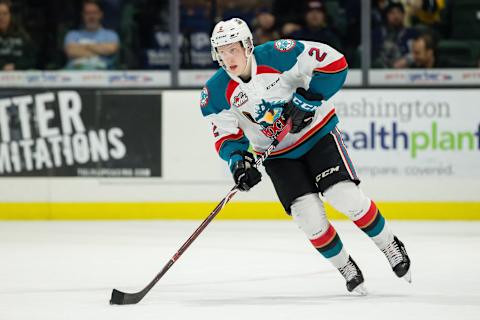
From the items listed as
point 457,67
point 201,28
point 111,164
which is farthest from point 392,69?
point 111,164

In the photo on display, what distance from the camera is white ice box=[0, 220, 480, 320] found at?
4.11 m

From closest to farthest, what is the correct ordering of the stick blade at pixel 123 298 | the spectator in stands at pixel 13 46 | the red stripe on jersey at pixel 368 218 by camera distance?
the stick blade at pixel 123 298
the red stripe on jersey at pixel 368 218
the spectator in stands at pixel 13 46

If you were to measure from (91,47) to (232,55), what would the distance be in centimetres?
384

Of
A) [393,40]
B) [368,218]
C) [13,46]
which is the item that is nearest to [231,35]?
[368,218]

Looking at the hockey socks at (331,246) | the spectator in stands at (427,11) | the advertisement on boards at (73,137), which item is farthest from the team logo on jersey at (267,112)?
the spectator in stands at (427,11)

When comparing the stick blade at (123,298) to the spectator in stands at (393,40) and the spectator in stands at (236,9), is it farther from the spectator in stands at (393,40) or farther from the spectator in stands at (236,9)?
the spectator in stands at (393,40)

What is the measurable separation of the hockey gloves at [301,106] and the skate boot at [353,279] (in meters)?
0.60

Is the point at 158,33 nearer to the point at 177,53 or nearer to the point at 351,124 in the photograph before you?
the point at 177,53

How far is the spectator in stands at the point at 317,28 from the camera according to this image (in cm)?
781

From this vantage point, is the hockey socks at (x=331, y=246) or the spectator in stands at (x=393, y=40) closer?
the hockey socks at (x=331, y=246)

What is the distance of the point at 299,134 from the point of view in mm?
4562

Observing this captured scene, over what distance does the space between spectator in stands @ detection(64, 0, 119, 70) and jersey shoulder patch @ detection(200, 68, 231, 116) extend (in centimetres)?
355

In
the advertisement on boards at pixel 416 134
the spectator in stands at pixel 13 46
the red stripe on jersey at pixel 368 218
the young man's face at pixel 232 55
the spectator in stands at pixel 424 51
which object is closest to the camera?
the young man's face at pixel 232 55

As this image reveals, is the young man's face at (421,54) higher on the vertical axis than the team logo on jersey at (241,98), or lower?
lower
